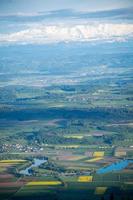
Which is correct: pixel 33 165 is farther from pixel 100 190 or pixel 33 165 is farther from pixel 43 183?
pixel 100 190

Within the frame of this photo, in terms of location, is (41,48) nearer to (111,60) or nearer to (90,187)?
(111,60)

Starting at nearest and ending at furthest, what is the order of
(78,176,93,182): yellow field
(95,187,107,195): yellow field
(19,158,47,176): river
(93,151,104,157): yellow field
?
1. (95,187,107,195): yellow field
2. (78,176,93,182): yellow field
3. (19,158,47,176): river
4. (93,151,104,157): yellow field

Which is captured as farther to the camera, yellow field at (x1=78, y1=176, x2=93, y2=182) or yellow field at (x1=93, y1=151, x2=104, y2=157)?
yellow field at (x1=93, y1=151, x2=104, y2=157)

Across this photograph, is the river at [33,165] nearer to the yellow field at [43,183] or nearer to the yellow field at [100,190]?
the yellow field at [43,183]

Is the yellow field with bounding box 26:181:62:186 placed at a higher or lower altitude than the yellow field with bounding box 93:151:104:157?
lower

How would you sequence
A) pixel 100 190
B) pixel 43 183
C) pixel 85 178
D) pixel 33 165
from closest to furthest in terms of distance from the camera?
pixel 100 190 → pixel 43 183 → pixel 85 178 → pixel 33 165

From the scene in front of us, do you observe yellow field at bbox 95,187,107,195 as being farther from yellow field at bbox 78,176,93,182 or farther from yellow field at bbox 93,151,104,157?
yellow field at bbox 93,151,104,157

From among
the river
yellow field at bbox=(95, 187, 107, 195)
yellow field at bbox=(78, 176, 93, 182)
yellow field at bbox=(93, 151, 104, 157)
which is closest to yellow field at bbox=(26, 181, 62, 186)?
yellow field at bbox=(78, 176, 93, 182)

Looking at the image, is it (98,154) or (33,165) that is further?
(98,154)

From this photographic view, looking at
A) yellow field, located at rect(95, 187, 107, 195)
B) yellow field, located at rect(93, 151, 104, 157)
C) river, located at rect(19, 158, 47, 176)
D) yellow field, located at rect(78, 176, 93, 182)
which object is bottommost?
yellow field, located at rect(95, 187, 107, 195)

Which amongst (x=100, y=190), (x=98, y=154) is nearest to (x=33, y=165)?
(x=98, y=154)

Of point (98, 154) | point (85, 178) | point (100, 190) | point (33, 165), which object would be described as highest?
point (98, 154)
